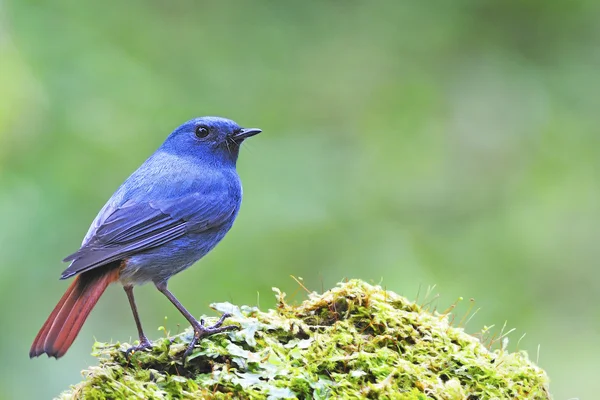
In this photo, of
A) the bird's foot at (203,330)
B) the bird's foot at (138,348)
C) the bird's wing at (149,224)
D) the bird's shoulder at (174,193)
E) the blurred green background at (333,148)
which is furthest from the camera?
the blurred green background at (333,148)

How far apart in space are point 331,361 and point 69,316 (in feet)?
4.16

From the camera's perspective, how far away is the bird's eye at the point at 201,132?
485cm

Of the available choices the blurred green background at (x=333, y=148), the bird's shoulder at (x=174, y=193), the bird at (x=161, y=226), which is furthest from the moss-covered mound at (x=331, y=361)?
the blurred green background at (x=333, y=148)

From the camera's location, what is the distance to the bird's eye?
4.85m

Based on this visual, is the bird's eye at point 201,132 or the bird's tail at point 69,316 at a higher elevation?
the bird's eye at point 201,132

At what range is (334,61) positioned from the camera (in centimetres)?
906

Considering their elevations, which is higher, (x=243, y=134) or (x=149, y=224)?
(x=243, y=134)

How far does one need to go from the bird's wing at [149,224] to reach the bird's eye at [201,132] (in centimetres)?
52

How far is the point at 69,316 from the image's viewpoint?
11.3 ft

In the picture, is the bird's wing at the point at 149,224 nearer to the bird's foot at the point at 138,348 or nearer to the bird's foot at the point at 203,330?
the bird's foot at the point at 138,348

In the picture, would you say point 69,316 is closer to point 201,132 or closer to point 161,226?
point 161,226

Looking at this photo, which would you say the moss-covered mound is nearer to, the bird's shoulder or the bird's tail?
the bird's tail

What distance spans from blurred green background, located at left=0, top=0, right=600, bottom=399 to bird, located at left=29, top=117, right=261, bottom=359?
1.20 m

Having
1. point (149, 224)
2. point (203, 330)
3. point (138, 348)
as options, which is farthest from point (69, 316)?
point (149, 224)
